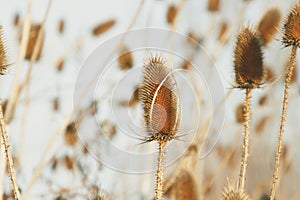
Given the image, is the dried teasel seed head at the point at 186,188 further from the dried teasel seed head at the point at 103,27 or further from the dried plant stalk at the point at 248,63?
the dried teasel seed head at the point at 103,27

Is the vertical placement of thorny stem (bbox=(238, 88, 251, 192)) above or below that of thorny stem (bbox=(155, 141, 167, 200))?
above

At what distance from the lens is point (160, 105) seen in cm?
288

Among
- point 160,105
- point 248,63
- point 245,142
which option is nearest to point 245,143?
point 245,142

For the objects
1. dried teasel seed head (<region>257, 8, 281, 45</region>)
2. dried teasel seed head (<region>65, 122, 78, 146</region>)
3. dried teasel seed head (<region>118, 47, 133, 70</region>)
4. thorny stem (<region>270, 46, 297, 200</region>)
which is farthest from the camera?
dried teasel seed head (<region>65, 122, 78, 146</region>)

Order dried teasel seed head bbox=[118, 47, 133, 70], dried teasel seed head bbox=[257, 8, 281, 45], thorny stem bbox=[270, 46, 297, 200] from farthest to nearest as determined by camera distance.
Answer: dried teasel seed head bbox=[118, 47, 133, 70], dried teasel seed head bbox=[257, 8, 281, 45], thorny stem bbox=[270, 46, 297, 200]

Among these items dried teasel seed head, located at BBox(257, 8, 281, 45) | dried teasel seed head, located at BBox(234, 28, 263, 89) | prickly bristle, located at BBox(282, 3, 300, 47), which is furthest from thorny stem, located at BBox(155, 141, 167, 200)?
dried teasel seed head, located at BBox(257, 8, 281, 45)

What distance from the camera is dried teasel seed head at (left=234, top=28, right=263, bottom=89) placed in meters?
3.81

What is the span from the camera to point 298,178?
50.7 feet

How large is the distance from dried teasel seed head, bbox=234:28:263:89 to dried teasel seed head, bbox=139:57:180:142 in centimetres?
97

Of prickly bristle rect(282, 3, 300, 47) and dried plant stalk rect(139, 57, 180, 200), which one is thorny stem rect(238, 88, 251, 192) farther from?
dried plant stalk rect(139, 57, 180, 200)

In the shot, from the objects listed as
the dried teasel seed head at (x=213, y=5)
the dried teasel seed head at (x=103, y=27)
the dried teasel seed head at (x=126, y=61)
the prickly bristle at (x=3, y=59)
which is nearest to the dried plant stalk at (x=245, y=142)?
the prickly bristle at (x=3, y=59)

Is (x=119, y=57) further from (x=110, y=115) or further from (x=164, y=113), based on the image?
(x=164, y=113)

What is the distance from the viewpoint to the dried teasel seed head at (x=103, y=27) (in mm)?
7488

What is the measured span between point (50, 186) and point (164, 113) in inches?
176
